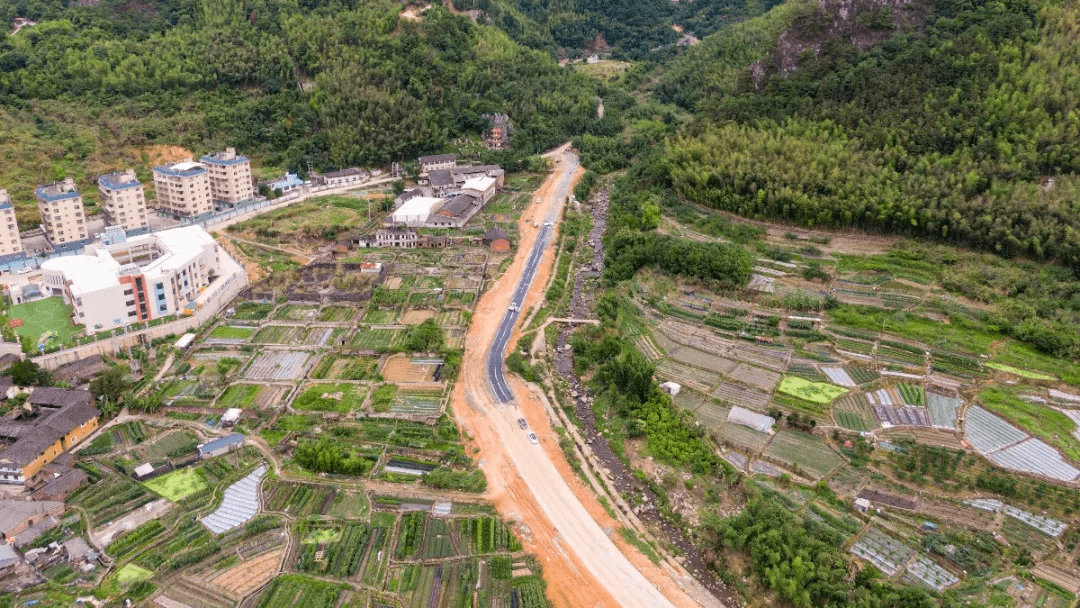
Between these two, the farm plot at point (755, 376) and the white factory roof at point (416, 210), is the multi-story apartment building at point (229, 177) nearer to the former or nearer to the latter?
the white factory roof at point (416, 210)

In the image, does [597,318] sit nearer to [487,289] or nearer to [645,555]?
[487,289]

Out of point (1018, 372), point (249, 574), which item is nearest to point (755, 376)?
point (1018, 372)

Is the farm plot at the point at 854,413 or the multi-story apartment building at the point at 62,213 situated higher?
the multi-story apartment building at the point at 62,213

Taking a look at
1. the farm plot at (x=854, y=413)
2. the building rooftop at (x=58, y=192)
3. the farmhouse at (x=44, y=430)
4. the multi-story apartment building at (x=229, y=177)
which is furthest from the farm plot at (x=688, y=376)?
the building rooftop at (x=58, y=192)

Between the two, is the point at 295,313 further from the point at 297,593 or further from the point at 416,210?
the point at 297,593

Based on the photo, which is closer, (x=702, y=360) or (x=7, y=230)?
(x=702, y=360)
